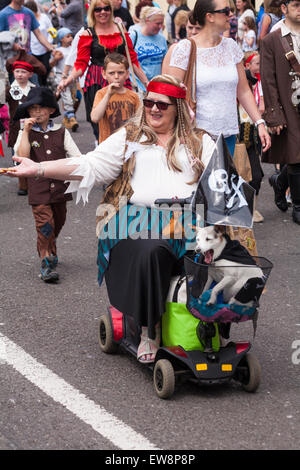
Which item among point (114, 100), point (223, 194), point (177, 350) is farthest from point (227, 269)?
point (114, 100)

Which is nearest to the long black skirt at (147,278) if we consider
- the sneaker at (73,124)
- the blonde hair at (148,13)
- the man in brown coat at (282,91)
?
the man in brown coat at (282,91)

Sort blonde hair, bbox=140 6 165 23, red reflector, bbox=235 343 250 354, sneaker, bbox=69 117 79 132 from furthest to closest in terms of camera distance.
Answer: sneaker, bbox=69 117 79 132 < blonde hair, bbox=140 6 165 23 < red reflector, bbox=235 343 250 354

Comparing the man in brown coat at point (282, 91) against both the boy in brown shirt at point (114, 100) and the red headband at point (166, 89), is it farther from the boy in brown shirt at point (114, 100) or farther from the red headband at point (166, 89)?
the red headband at point (166, 89)

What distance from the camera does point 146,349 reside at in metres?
5.19

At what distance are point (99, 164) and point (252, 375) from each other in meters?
1.44

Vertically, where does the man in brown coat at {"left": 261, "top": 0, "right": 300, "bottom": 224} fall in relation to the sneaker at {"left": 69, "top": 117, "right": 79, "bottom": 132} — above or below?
above

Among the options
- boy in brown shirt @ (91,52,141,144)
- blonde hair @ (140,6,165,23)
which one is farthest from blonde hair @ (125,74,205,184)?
blonde hair @ (140,6,165,23)

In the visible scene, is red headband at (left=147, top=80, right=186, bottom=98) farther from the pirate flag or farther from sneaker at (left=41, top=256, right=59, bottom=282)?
sneaker at (left=41, top=256, right=59, bottom=282)

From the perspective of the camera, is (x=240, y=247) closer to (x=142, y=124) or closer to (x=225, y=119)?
(x=142, y=124)

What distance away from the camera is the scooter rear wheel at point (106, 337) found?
5551 millimetres

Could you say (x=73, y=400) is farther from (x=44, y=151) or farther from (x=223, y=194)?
(x=44, y=151)

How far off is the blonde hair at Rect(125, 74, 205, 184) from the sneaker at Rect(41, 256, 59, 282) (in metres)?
2.09

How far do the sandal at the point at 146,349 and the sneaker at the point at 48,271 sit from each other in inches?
84.5

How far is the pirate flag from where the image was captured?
15.8 ft
